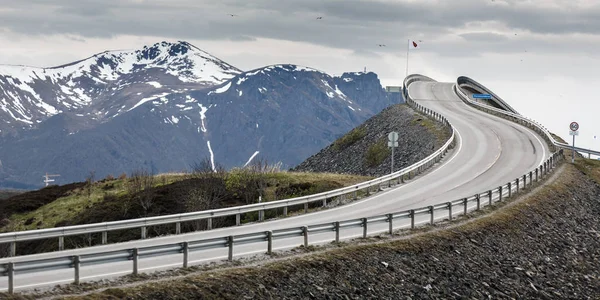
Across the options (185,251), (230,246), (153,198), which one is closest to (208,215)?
(230,246)

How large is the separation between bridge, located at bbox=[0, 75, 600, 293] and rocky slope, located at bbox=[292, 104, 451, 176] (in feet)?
6.36

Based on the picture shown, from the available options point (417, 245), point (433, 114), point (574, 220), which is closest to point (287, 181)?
point (574, 220)

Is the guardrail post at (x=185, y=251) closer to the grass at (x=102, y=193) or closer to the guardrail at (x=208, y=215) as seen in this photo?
the guardrail at (x=208, y=215)

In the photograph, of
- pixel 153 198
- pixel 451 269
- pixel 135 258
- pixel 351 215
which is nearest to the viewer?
pixel 135 258

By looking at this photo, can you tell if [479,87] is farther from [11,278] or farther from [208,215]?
[11,278]

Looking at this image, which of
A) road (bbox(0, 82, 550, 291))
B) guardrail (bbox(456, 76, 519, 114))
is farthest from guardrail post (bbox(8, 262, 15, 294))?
guardrail (bbox(456, 76, 519, 114))

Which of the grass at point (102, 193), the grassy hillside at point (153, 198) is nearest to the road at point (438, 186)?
the grass at point (102, 193)

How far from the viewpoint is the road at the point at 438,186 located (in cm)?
2373

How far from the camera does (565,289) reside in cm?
3362

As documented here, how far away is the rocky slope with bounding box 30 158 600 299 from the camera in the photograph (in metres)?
23.5

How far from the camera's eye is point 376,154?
78.8 metres

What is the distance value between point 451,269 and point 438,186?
19.7 m

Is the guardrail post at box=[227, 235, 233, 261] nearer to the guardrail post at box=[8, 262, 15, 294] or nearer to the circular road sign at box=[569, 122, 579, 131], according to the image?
the guardrail post at box=[8, 262, 15, 294]

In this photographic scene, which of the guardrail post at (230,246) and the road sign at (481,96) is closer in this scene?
the guardrail post at (230,246)
